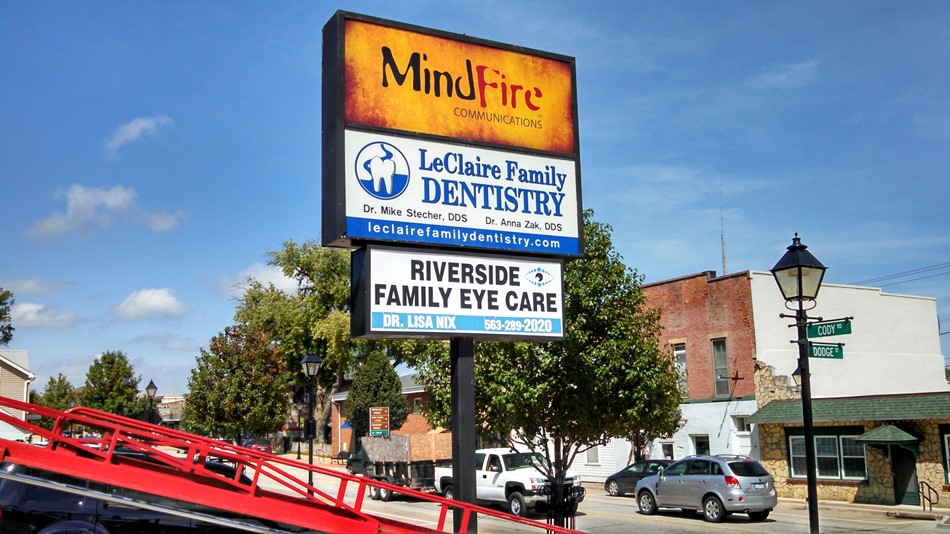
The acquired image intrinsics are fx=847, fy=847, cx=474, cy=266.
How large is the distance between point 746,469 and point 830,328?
38.7 feet

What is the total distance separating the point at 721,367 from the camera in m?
36.2

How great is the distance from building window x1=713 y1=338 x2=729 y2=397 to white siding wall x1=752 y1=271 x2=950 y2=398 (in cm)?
182

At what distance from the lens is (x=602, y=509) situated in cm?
2767

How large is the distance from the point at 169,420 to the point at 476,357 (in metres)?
82.4

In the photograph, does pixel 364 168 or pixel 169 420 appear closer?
pixel 364 168

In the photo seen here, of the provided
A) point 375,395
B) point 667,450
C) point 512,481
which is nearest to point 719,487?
point 512,481

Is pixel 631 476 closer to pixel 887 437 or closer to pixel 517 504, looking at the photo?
pixel 887 437

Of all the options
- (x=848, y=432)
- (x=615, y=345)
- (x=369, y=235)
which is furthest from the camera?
(x=848, y=432)

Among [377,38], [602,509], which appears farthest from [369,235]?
[602,509]

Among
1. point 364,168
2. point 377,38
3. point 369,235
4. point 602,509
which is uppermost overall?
point 377,38

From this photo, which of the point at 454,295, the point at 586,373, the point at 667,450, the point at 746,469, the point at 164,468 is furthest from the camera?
the point at 667,450

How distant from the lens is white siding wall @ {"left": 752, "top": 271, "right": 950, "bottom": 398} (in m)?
35.3

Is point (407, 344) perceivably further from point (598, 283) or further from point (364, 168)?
point (364, 168)

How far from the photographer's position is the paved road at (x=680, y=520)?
71.3ft
